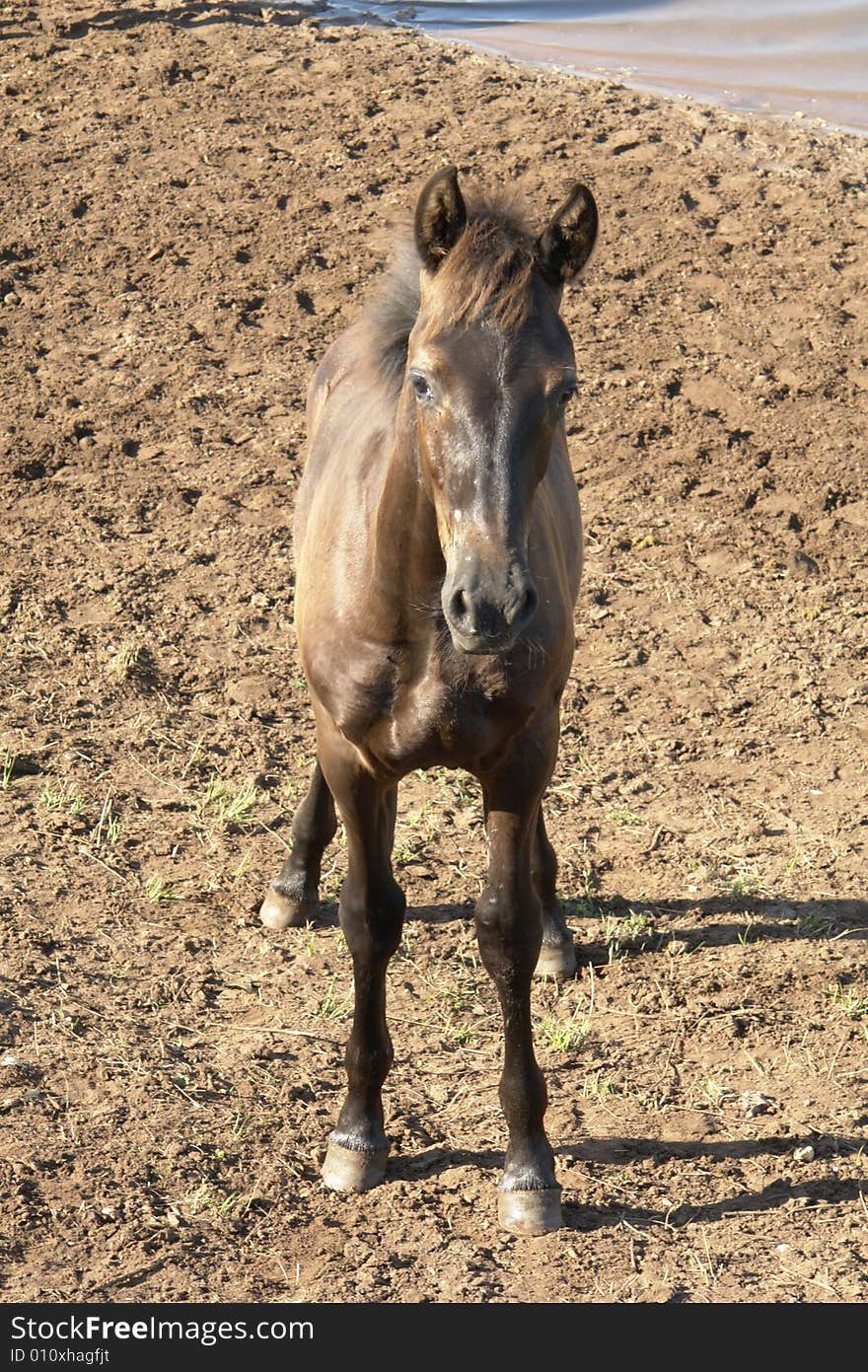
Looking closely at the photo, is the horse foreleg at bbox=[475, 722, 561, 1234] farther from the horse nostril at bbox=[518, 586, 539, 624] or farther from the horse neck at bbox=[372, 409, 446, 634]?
the horse nostril at bbox=[518, 586, 539, 624]

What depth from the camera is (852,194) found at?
10023mm

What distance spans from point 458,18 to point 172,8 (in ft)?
8.87

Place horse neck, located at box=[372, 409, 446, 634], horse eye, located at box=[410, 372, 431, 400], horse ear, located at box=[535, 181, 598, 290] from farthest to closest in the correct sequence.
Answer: horse neck, located at box=[372, 409, 446, 634]
horse ear, located at box=[535, 181, 598, 290]
horse eye, located at box=[410, 372, 431, 400]

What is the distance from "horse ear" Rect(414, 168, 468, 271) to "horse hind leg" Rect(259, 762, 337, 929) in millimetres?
2307

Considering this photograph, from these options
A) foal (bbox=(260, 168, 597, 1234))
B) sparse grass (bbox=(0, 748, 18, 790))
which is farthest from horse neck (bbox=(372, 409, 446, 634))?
sparse grass (bbox=(0, 748, 18, 790))

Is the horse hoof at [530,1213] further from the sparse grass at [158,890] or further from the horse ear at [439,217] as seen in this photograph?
the horse ear at [439,217]

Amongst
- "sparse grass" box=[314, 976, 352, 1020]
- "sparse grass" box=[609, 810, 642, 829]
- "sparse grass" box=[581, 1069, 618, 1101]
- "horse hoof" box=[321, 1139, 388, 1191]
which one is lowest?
"horse hoof" box=[321, 1139, 388, 1191]

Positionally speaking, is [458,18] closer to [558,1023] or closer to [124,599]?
[124,599]

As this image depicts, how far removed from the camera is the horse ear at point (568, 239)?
3.33m

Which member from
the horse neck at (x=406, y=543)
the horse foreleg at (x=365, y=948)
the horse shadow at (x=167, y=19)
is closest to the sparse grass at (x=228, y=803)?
the horse foreleg at (x=365, y=948)

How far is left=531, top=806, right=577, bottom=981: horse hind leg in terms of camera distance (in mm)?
5117

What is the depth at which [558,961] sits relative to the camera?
5117 millimetres

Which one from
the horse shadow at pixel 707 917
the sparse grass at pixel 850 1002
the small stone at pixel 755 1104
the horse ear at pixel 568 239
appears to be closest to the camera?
the horse ear at pixel 568 239

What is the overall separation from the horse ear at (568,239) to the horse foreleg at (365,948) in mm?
1309
